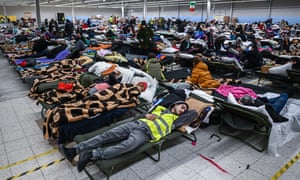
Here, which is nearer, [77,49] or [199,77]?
[199,77]

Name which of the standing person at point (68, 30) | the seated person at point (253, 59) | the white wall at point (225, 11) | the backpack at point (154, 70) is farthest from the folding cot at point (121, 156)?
the white wall at point (225, 11)

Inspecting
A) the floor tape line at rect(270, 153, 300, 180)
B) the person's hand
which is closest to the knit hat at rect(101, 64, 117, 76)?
the person's hand

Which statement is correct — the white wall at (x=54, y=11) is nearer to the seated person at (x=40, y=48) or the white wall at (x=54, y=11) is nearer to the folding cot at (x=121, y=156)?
the seated person at (x=40, y=48)

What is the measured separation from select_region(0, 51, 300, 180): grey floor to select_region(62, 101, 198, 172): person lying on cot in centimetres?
29

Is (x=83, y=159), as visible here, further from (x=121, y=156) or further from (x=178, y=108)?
(x=178, y=108)

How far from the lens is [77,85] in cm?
421

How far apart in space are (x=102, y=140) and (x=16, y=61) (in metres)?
5.48

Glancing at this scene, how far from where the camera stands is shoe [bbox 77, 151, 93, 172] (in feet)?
7.23

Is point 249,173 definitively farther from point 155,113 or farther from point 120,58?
point 120,58

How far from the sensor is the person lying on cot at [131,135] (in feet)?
7.52

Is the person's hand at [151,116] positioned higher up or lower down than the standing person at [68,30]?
lower down

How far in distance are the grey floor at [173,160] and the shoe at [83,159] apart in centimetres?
27

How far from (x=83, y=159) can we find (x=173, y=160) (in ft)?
3.56

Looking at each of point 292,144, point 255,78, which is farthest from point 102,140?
point 255,78
